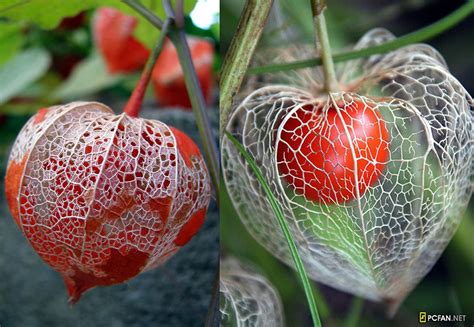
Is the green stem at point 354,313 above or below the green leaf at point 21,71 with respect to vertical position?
below

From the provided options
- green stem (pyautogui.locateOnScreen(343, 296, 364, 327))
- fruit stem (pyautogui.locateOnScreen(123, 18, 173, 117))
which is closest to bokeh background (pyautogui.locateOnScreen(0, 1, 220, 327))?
fruit stem (pyautogui.locateOnScreen(123, 18, 173, 117))

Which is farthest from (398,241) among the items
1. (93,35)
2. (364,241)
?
(93,35)

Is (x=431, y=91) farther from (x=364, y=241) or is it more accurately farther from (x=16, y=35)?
(x=16, y=35)

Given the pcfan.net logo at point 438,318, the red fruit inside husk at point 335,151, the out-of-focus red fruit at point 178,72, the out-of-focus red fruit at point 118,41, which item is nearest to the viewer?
the red fruit inside husk at point 335,151

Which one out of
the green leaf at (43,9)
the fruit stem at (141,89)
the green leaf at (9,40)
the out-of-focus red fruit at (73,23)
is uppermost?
the out-of-focus red fruit at (73,23)

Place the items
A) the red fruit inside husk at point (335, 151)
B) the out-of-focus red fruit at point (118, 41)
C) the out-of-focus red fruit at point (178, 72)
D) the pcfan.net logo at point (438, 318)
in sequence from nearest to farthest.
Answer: the red fruit inside husk at point (335, 151)
the pcfan.net logo at point (438, 318)
the out-of-focus red fruit at point (178, 72)
the out-of-focus red fruit at point (118, 41)

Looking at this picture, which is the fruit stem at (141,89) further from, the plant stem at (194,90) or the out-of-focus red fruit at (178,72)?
the out-of-focus red fruit at (178,72)

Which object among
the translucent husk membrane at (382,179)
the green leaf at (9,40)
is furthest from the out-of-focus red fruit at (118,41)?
the translucent husk membrane at (382,179)
